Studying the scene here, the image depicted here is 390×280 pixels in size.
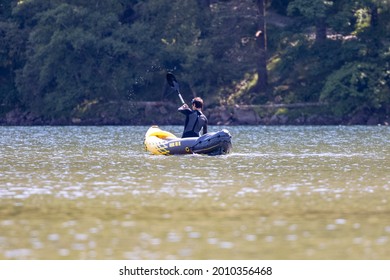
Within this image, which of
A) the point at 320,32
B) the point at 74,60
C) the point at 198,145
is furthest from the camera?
the point at 74,60

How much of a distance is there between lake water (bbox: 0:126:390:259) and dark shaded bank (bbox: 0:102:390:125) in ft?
114

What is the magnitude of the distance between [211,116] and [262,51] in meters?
5.13

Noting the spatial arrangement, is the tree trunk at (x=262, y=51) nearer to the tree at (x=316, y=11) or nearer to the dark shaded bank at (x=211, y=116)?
the dark shaded bank at (x=211, y=116)

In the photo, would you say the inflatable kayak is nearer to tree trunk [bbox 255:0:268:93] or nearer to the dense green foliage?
the dense green foliage

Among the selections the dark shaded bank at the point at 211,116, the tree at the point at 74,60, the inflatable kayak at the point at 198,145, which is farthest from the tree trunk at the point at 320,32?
the inflatable kayak at the point at 198,145

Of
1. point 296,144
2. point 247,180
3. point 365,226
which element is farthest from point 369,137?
point 365,226

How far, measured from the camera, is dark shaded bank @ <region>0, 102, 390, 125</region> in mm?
70500

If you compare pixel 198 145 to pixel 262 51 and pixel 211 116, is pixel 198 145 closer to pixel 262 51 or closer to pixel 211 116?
pixel 211 116

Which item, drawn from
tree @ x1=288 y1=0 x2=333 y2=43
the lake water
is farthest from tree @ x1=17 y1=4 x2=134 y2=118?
the lake water

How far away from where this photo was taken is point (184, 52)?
243ft

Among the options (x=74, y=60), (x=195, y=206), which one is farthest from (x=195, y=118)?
(x=74, y=60)

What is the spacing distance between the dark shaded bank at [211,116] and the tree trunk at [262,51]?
1841mm

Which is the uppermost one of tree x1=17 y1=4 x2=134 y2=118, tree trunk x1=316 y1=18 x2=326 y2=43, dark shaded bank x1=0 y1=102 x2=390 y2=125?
tree trunk x1=316 y1=18 x2=326 y2=43

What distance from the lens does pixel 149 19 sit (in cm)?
7819
